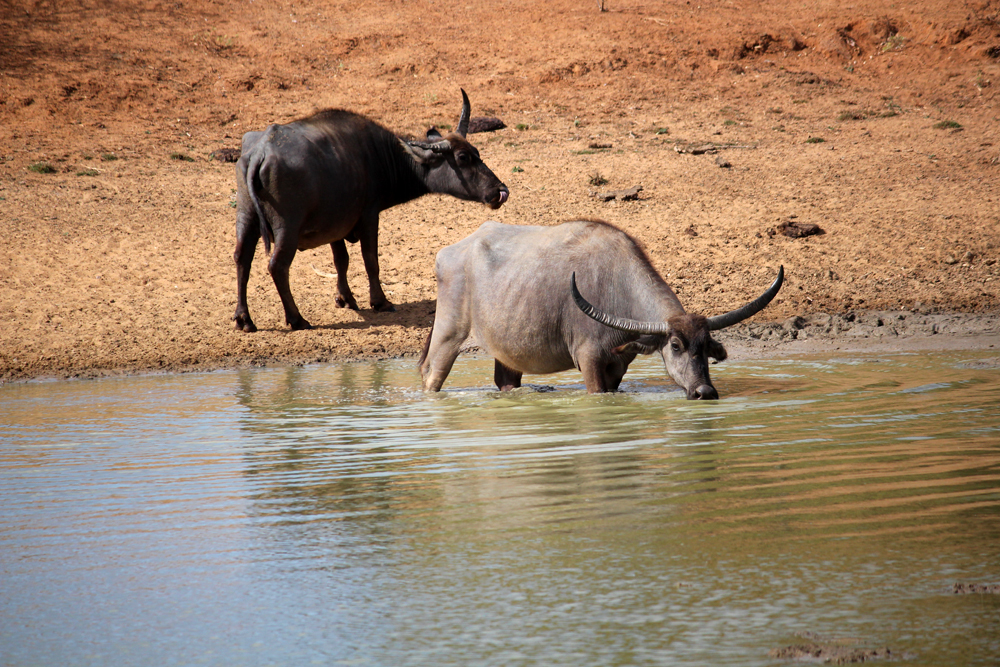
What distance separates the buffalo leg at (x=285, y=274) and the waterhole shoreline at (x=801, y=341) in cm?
66

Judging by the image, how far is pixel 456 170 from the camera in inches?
487

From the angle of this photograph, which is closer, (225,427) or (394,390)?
(225,427)

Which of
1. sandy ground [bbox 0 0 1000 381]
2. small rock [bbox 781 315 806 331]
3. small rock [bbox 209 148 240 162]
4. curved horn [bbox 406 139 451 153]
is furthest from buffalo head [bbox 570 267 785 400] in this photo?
small rock [bbox 209 148 240 162]

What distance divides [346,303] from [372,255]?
2.48ft

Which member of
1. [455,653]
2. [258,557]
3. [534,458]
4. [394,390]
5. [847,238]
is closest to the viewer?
[455,653]

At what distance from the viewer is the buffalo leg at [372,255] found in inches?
475

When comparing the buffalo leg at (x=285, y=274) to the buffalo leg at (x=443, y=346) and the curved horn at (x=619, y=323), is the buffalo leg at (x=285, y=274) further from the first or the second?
the curved horn at (x=619, y=323)

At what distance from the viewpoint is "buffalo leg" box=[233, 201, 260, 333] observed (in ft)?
38.2

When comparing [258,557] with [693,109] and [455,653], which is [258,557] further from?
[693,109]

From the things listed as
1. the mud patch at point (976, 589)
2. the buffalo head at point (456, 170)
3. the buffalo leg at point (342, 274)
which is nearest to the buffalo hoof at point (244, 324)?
the buffalo leg at point (342, 274)

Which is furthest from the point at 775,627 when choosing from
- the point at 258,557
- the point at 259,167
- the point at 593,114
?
the point at 593,114

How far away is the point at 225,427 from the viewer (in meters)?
7.18

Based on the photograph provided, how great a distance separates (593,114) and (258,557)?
17.7 metres

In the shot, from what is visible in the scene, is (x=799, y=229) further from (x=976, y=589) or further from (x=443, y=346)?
(x=976, y=589)
